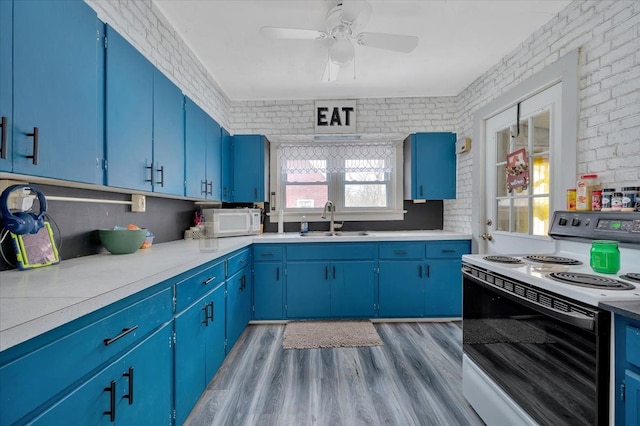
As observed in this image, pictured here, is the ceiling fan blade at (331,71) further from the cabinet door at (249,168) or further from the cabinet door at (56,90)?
the cabinet door at (56,90)

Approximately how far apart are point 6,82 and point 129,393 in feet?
3.87

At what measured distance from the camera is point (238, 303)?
254 centimetres

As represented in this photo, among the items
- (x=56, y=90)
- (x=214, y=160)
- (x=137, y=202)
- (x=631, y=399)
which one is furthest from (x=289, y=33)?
(x=631, y=399)

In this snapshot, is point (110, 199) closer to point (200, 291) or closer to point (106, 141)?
point (106, 141)

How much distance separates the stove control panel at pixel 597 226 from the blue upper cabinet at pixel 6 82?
256 cm

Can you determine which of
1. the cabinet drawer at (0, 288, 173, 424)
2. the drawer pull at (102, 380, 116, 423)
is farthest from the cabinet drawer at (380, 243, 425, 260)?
the drawer pull at (102, 380, 116, 423)

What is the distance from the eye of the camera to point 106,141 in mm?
1407

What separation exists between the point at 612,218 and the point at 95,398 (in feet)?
7.77

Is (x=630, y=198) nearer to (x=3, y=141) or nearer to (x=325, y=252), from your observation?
(x=325, y=252)

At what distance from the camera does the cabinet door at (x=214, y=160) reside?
2746 millimetres

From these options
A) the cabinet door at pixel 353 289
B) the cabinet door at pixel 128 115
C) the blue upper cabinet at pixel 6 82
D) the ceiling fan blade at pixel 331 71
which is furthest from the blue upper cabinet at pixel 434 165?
the blue upper cabinet at pixel 6 82

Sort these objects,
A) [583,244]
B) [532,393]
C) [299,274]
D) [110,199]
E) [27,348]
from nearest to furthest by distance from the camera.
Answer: [27,348] < [532,393] < [583,244] < [110,199] < [299,274]

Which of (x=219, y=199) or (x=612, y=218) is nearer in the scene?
(x=612, y=218)

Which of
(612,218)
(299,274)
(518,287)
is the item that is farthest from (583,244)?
(299,274)
